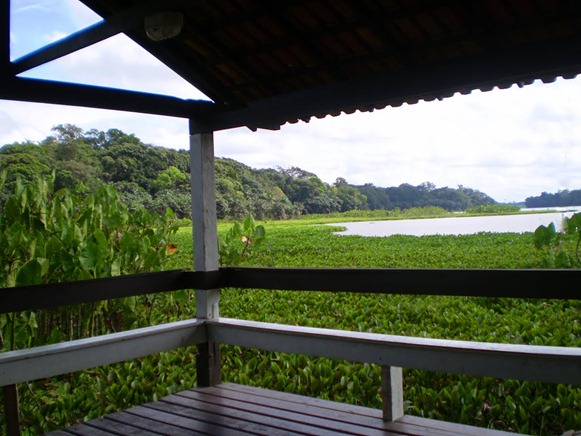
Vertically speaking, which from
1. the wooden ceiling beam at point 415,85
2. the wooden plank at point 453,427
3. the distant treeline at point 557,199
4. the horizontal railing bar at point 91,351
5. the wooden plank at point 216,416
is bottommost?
the wooden plank at point 216,416

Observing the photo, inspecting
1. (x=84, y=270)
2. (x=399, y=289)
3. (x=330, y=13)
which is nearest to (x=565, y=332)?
(x=399, y=289)

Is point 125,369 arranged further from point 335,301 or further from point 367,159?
point 367,159

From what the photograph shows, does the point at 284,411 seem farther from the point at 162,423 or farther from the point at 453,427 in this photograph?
the point at 453,427

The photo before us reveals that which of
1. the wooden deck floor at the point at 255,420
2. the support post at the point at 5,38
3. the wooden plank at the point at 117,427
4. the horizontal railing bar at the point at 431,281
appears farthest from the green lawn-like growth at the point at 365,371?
the support post at the point at 5,38

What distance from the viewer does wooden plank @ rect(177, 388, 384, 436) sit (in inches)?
88.9

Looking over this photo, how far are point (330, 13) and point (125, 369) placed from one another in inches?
110

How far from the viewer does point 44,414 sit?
307cm

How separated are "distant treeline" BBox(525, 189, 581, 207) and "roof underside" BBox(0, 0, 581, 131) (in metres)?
5.74

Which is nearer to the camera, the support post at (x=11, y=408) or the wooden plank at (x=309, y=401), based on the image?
the support post at (x=11, y=408)

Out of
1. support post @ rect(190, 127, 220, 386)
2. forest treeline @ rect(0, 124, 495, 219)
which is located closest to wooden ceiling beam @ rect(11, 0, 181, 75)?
support post @ rect(190, 127, 220, 386)

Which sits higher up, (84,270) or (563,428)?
(84,270)

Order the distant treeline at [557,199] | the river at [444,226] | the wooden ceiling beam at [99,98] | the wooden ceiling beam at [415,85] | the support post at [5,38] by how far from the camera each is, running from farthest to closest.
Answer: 1. the river at [444,226]
2. the distant treeline at [557,199]
3. the wooden ceiling beam at [99,98]
4. the support post at [5,38]
5. the wooden ceiling beam at [415,85]

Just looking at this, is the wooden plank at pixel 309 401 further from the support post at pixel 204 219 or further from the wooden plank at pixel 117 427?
the wooden plank at pixel 117 427

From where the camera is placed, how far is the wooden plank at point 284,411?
7.41 feet
